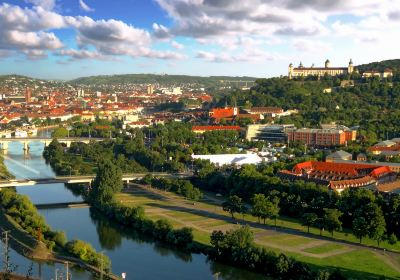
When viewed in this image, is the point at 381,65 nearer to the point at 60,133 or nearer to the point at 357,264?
the point at 60,133

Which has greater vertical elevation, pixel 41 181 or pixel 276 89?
pixel 276 89

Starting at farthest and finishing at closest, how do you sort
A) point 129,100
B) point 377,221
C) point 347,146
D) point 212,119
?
point 129,100 < point 212,119 < point 347,146 < point 377,221

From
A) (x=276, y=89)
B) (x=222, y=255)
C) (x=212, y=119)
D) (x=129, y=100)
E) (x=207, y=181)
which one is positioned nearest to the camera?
(x=222, y=255)

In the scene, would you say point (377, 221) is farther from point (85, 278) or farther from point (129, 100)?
point (129, 100)

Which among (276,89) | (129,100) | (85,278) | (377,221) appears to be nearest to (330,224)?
(377,221)

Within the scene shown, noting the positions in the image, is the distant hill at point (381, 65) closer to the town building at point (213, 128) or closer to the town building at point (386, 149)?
the town building at point (213, 128)

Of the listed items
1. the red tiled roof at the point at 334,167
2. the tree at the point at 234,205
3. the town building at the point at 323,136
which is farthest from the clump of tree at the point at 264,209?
the town building at the point at 323,136

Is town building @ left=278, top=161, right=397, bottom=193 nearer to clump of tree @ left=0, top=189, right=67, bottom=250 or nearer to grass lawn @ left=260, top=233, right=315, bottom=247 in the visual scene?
grass lawn @ left=260, top=233, right=315, bottom=247

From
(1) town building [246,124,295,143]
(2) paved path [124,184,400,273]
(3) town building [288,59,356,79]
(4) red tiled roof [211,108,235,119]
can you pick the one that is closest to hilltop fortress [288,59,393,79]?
(3) town building [288,59,356,79]
